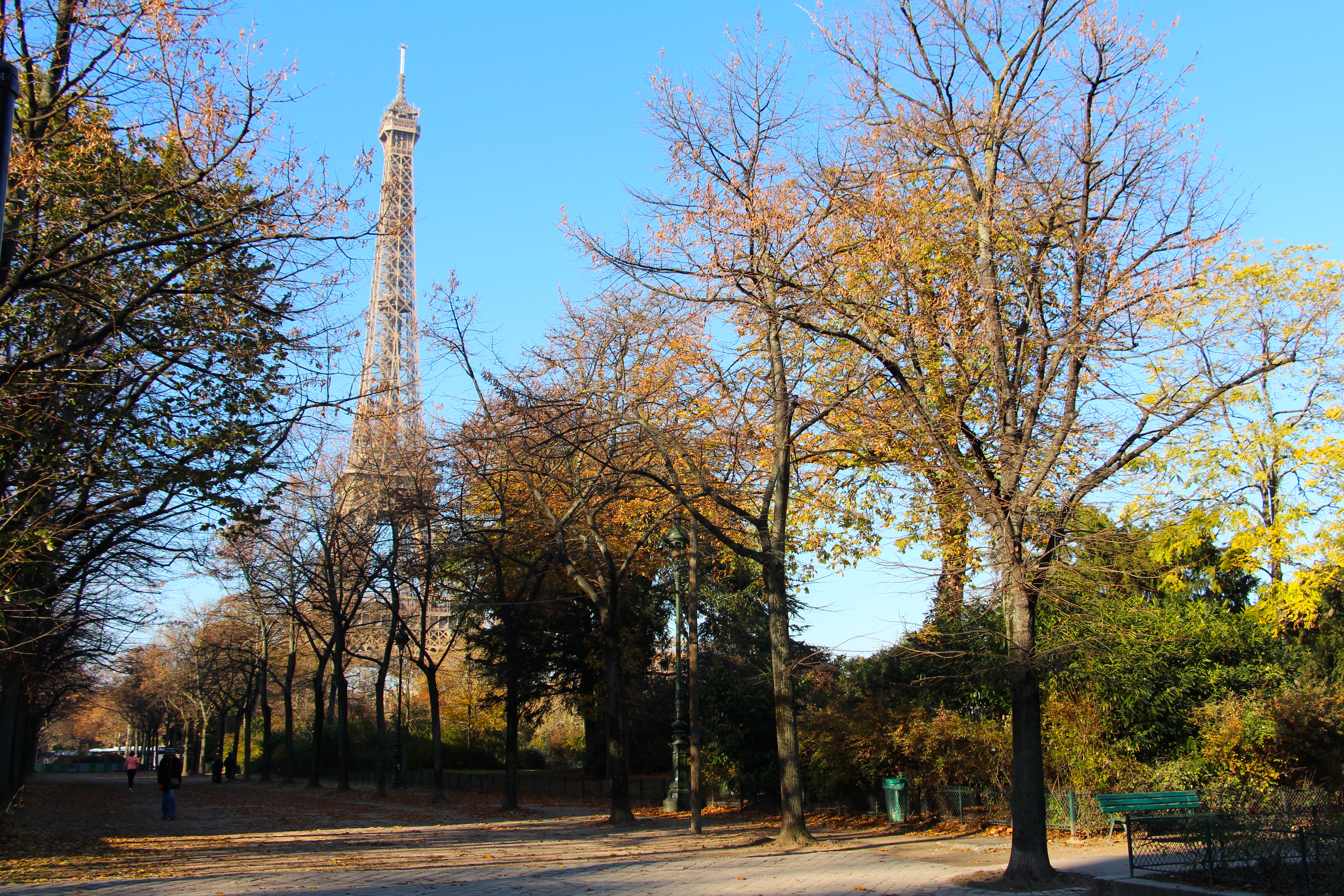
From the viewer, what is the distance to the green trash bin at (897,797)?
19375mm

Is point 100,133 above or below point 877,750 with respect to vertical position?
above

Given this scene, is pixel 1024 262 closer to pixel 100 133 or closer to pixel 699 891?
pixel 699 891

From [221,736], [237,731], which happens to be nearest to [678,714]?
[237,731]

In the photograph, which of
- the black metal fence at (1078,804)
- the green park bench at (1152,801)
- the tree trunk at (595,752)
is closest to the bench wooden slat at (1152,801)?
the green park bench at (1152,801)

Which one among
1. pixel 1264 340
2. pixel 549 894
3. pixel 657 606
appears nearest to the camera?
pixel 549 894

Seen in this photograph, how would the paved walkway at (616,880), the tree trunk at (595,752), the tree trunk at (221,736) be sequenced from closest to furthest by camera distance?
the paved walkway at (616,880)
the tree trunk at (595,752)
the tree trunk at (221,736)

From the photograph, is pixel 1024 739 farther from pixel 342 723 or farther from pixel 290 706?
pixel 290 706

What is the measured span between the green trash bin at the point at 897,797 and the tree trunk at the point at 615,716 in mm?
5781

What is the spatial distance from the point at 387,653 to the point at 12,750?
12.2 meters

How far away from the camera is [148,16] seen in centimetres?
973

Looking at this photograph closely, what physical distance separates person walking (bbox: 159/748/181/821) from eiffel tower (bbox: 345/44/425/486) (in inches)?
352

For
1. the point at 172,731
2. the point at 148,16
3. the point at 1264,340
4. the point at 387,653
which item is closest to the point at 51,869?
the point at 148,16

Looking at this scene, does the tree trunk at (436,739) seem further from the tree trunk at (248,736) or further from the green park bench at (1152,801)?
the tree trunk at (248,736)

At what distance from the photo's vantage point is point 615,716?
22688 millimetres
